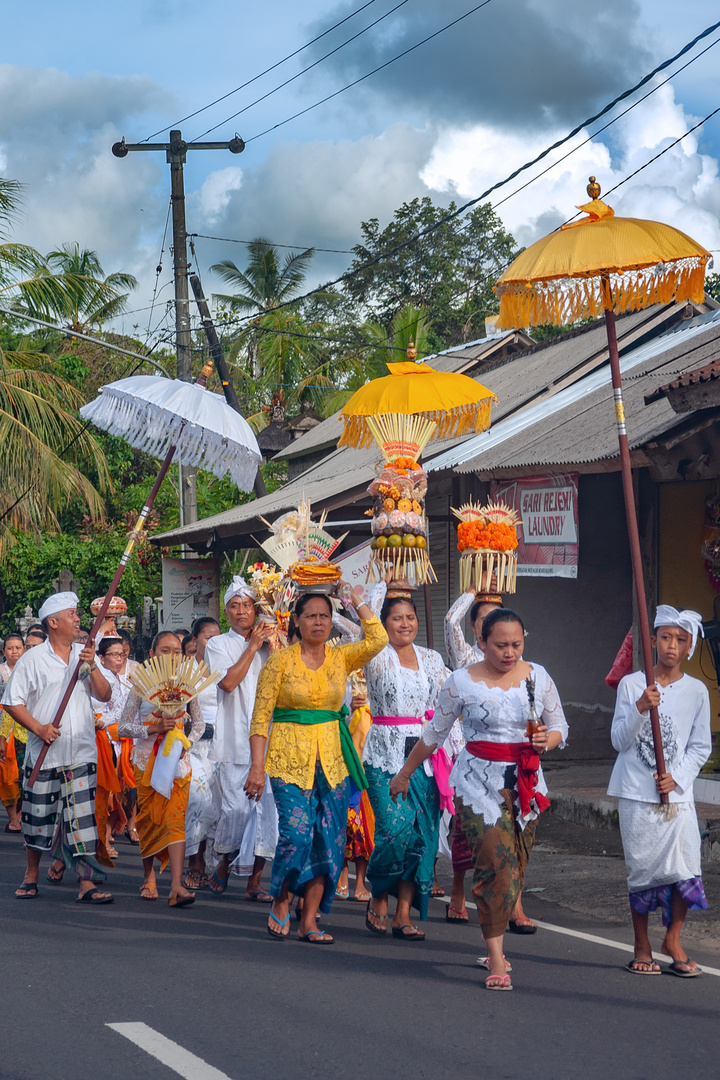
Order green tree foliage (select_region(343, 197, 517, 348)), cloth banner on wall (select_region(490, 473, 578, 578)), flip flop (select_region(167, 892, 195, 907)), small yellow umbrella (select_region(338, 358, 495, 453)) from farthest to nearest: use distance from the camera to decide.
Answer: green tree foliage (select_region(343, 197, 517, 348))
cloth banner on wall (select_region(490, 473, 578, 578))
small yellow umbrella (select_region(338, 358, 495, 453))
flip flop (select_region(167, 892, 195, 907))

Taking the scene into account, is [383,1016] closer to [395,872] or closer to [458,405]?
[395,872]

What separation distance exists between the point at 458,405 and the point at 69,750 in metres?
3.33

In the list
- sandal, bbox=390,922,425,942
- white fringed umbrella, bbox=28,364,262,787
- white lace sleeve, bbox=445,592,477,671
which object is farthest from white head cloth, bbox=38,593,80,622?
sandal, bbox=390,922,425,942

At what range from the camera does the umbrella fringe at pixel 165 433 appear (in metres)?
7.91

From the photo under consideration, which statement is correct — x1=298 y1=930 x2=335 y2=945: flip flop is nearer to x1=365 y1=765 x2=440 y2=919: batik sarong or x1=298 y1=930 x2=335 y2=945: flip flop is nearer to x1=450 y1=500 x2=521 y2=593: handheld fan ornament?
x1=365 y1=765 x2=440 y2=919: batik sarong

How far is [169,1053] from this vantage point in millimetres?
4445

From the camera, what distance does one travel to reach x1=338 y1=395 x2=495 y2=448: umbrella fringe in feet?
27.2

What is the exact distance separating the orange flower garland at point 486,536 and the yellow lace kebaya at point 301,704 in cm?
172

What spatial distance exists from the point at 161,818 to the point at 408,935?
188 cm

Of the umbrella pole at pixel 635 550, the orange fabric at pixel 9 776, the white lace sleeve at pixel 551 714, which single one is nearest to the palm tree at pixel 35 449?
the orange fabric at pixel 9 776

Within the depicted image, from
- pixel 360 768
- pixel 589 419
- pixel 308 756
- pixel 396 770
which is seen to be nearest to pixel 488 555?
pixel 396 770

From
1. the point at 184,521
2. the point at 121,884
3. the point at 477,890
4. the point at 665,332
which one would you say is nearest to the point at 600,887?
the point at 477,890

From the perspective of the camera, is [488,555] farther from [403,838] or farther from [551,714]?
[551,714]

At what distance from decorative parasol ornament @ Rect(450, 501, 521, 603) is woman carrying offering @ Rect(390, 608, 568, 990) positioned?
2.09 metres
